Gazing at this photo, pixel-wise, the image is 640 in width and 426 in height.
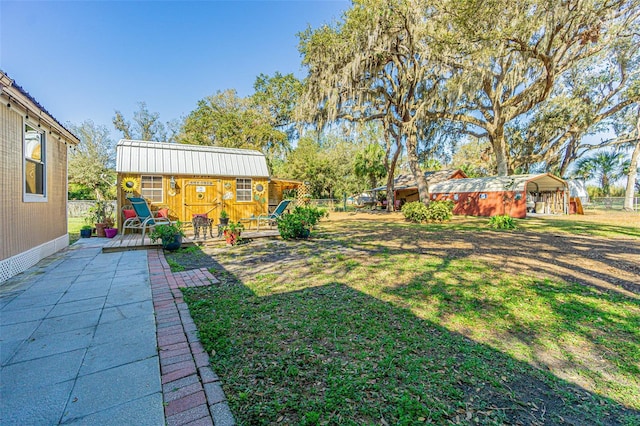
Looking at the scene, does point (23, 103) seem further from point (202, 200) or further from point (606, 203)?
point (606, 203)

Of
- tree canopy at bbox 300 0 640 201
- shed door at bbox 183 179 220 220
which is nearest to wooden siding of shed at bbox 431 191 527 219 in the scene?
tree canopy at bbox 300 0 640 201

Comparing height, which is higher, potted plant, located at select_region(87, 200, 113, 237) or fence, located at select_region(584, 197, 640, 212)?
fence, located at select_region(584, 197, 640, 212)

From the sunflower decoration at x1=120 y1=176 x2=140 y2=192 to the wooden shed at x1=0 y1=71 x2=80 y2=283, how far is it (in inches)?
68.6

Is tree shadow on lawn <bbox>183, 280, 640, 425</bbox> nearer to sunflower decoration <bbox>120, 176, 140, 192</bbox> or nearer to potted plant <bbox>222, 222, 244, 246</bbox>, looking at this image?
potted plant <bbox>222, 222, 244, 246</bbox>

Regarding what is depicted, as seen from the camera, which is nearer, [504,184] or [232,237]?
[232,237]

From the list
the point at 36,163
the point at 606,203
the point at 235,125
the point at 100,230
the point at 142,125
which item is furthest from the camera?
the point at 142,125

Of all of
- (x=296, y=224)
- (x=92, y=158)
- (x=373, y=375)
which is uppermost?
(x=92, y=158)

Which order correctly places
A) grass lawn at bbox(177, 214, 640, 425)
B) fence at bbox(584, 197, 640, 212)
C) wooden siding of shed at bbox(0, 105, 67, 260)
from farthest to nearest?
fence at bbox(584, 197, 640, 212), wooden siding of shed at bbox(0, 105, 67, 260), grass lawn at bbox(177, 214, 640, 425)

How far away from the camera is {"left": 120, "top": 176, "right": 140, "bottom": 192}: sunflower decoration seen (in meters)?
8.28

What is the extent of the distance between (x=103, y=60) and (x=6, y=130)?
34.1ft

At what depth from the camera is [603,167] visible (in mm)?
27328

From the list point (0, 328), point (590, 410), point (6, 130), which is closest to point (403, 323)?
point (590, 410)

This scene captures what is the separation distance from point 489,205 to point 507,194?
1263 mm

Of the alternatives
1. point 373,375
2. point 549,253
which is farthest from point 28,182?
point 549,253
